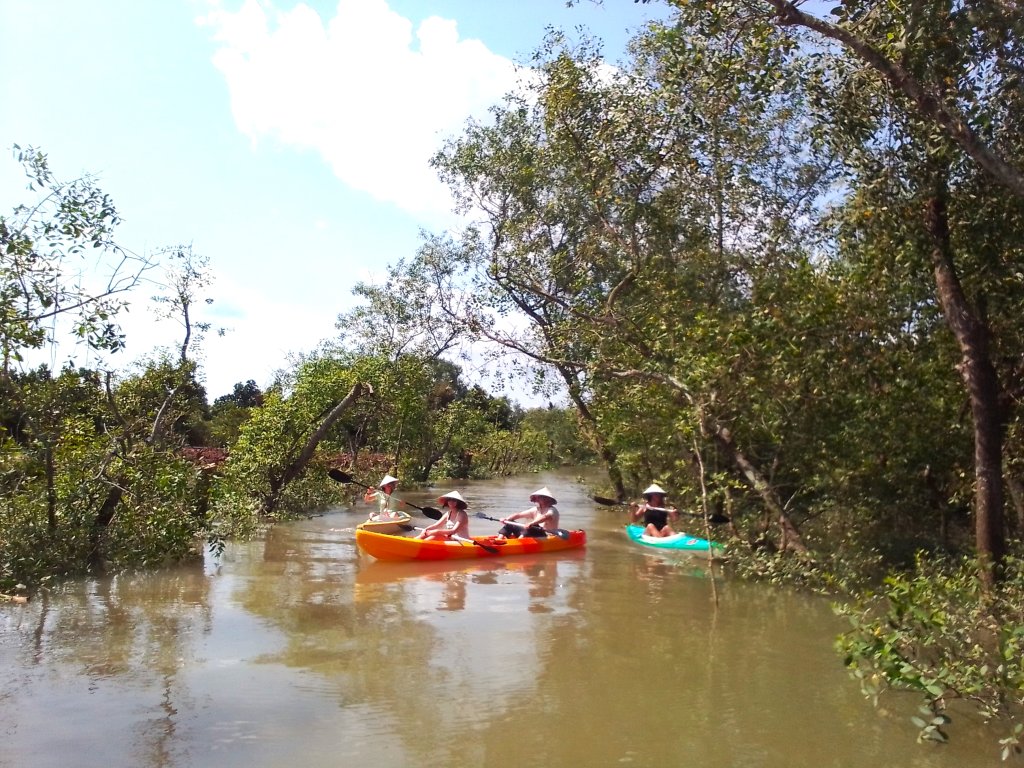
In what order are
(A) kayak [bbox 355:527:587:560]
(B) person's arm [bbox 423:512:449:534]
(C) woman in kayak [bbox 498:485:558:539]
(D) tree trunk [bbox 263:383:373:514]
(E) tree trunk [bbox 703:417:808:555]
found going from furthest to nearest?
(D) tree trunk [bbox 263:383:373:514], (C) woman in kayak [bbox 498:485:558:539], (B) person's arm [bbox 423:512:449:534], (A) kayak [bbox 355:527:587:560], (E) tree trunk [bbox 703:417:808:555]

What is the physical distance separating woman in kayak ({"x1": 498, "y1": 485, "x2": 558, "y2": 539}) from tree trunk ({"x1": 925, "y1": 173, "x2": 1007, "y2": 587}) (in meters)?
6.98

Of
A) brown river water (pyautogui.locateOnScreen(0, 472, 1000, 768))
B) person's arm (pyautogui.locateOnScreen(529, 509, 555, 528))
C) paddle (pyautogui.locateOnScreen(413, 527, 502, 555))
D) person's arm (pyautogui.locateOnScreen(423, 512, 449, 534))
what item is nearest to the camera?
brown river water (pyautogui.locateOnScreen(0, 472, 1000, 768))

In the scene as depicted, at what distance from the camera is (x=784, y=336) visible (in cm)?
1023

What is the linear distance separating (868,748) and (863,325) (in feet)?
19.6

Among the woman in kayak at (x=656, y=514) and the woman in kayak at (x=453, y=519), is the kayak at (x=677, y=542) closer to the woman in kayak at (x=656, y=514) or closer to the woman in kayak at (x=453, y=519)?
the woman in kayak at (x=656, y=514)

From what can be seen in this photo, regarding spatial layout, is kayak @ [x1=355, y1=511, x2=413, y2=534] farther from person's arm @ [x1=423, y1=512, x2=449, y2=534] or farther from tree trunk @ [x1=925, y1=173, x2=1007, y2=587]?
tree trunk @ [x1=925, y1=173, x2=1007, y2=587]

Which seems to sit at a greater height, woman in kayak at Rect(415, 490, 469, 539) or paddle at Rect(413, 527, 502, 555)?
woman in kayak at Rect(415, 490, 469, 539)

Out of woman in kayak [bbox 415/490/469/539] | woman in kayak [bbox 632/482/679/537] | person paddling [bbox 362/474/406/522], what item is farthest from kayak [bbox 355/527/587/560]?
woman in kayak [bbox 632/482/679/537]

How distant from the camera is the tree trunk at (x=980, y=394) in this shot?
793cm

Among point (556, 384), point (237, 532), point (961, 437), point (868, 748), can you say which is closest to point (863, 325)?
point (961, 437)

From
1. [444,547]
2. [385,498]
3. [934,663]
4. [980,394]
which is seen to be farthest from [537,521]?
[934,663]

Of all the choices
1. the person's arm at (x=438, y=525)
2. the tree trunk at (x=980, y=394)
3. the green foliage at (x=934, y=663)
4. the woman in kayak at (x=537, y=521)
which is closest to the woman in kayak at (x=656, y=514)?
the woman in kayak at (x=537, y=521)

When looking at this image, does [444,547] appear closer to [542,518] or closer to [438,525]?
[438,525]

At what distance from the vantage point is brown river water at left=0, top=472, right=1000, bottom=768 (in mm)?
5371
